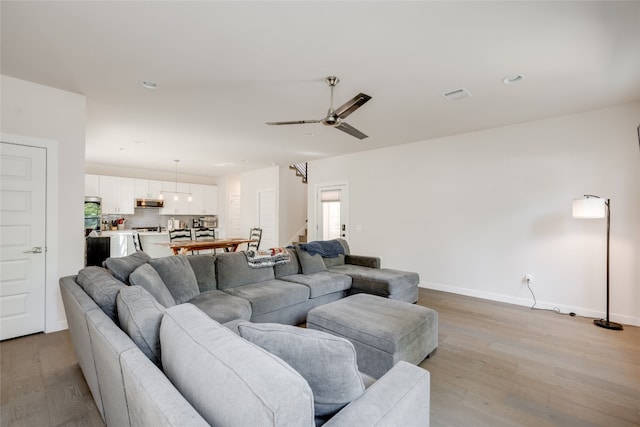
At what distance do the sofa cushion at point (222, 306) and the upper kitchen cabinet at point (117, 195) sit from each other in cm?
612

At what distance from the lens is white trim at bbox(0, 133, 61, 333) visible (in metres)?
3.07

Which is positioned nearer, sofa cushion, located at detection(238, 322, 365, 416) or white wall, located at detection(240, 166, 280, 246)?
sofa cushion, located at detection(238, 322, 365, 416)

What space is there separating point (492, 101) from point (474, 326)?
2749mm

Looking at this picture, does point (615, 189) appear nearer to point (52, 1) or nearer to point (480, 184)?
point (480, 184)

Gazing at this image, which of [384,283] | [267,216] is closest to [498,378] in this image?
[384,283]

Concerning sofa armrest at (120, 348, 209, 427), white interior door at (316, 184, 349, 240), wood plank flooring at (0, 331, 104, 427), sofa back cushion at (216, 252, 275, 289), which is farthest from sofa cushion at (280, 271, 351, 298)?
white interior door at (316, 184, 349, 240)

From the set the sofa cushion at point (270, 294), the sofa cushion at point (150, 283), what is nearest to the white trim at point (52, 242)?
the sofa cushion at point (150, 283)

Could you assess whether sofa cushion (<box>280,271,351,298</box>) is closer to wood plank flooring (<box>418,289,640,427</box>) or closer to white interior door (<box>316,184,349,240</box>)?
wood plank flooring (<box>418,289,640,427</box>)

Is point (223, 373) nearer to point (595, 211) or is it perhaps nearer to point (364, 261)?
point (364, 261)

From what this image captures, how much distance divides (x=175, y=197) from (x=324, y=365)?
Answer: 8.53 meters

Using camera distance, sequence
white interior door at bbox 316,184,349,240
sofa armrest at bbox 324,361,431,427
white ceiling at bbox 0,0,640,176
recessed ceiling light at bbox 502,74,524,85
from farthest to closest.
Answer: white interior door at bbox 316,184,349,240 → recessed ceiling light at bbox 502,74,524,85 → white ceiling at bbox 0,0,640,176 → sofa armrest at bbox 324,361,431,427

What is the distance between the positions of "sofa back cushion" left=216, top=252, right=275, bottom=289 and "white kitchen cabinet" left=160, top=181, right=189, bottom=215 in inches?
231

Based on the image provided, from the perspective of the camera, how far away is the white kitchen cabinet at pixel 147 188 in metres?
7.68

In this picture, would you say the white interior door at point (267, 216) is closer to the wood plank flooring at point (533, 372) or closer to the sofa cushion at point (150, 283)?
the wood plank flooring at point (533, 372)
